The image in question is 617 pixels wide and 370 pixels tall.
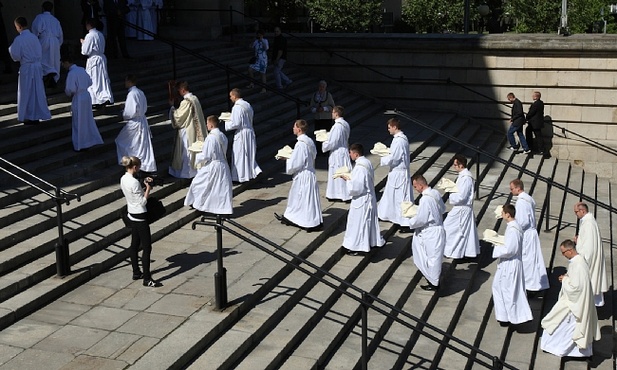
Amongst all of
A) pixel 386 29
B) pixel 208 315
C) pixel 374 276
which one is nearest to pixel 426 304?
pixel 374 276

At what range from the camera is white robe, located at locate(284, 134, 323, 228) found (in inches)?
515

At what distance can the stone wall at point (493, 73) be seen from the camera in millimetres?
22328

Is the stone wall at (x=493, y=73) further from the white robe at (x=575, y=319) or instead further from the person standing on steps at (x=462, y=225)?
the white robe at (x=575, y=319)

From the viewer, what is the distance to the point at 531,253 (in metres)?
13.0

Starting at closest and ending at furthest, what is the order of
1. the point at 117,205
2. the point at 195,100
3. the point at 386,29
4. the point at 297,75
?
A: 1. the point at 117,205
2. the point at 195,100
3. the point at 297,75
4. the point at 386,29

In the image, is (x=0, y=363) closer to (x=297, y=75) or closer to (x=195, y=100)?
(x=195, y=100)

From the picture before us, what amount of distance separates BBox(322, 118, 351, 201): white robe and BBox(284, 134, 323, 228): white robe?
151cm

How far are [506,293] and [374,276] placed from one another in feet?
5.75

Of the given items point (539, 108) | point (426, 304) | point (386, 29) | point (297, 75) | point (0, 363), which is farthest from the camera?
point (386, 29)

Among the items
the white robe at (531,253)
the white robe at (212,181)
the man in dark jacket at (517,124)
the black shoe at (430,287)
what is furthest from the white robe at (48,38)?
the man in dark jacket at (517,124)

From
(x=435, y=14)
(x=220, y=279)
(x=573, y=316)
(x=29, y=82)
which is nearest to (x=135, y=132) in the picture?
(x=29, y=82)

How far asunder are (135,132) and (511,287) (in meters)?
6.15

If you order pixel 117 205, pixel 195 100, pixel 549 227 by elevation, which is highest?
pixel 195 100

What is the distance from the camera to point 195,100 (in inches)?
567
